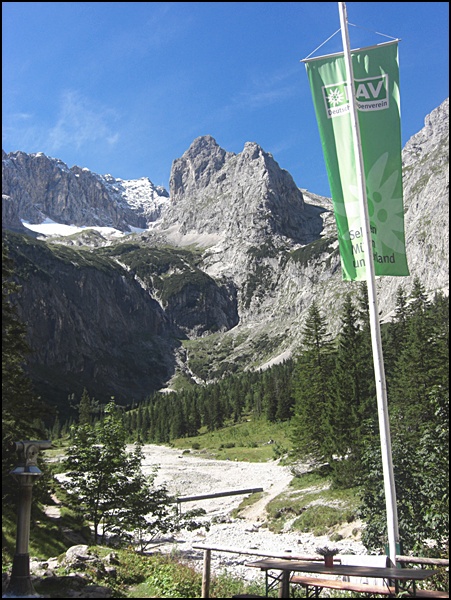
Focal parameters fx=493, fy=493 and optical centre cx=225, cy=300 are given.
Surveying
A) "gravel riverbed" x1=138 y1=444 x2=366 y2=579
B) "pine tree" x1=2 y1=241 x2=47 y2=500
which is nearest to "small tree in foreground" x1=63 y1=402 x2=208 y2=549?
"gravel riverbed" x1=138 y1=444 x2=366 y2=579

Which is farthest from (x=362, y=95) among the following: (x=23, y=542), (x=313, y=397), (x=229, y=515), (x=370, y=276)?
(x=313, y=397)

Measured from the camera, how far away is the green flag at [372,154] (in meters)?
12.6

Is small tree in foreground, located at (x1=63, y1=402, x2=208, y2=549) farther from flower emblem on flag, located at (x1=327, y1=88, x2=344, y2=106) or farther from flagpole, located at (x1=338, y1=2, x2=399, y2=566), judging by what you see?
flower emblem on flag, located at (x1=327, y1=88, x2=344, y2=106)

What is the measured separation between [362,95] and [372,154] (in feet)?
5.20

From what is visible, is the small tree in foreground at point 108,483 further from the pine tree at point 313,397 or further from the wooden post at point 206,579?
the pine tree at point 313,397

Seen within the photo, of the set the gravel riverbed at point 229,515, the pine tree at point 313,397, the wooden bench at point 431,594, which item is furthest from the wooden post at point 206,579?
the pine tree at point 313,397

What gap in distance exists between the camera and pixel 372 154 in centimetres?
1270

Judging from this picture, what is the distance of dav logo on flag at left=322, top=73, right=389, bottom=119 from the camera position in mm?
12680

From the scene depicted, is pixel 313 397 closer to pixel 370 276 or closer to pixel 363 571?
pixel 370 276

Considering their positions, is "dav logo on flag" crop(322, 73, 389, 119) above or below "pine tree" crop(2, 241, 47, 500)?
above

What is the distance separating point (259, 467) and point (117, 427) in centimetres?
4367

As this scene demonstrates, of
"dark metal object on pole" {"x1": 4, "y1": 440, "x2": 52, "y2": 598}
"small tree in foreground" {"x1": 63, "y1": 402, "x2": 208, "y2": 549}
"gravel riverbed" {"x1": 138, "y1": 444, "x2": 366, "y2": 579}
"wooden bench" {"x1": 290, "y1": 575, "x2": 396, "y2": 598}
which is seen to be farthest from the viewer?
"gravel riverbed" {"x1": 138, "y1": 444, "x2": 366, "y2": 579}

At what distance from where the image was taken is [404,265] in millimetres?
12805

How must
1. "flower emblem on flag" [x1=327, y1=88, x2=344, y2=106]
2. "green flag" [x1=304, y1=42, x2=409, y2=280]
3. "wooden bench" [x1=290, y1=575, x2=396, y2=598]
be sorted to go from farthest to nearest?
1. "flower emblem on flag" [x1=327, y1=88, x2=344, y2=106]
2. "green flag" [x1=304, y1=42, x2=409, y2=280]
3. "wooden bench" [x1=290, y1=575, x2=396, y2=598]
